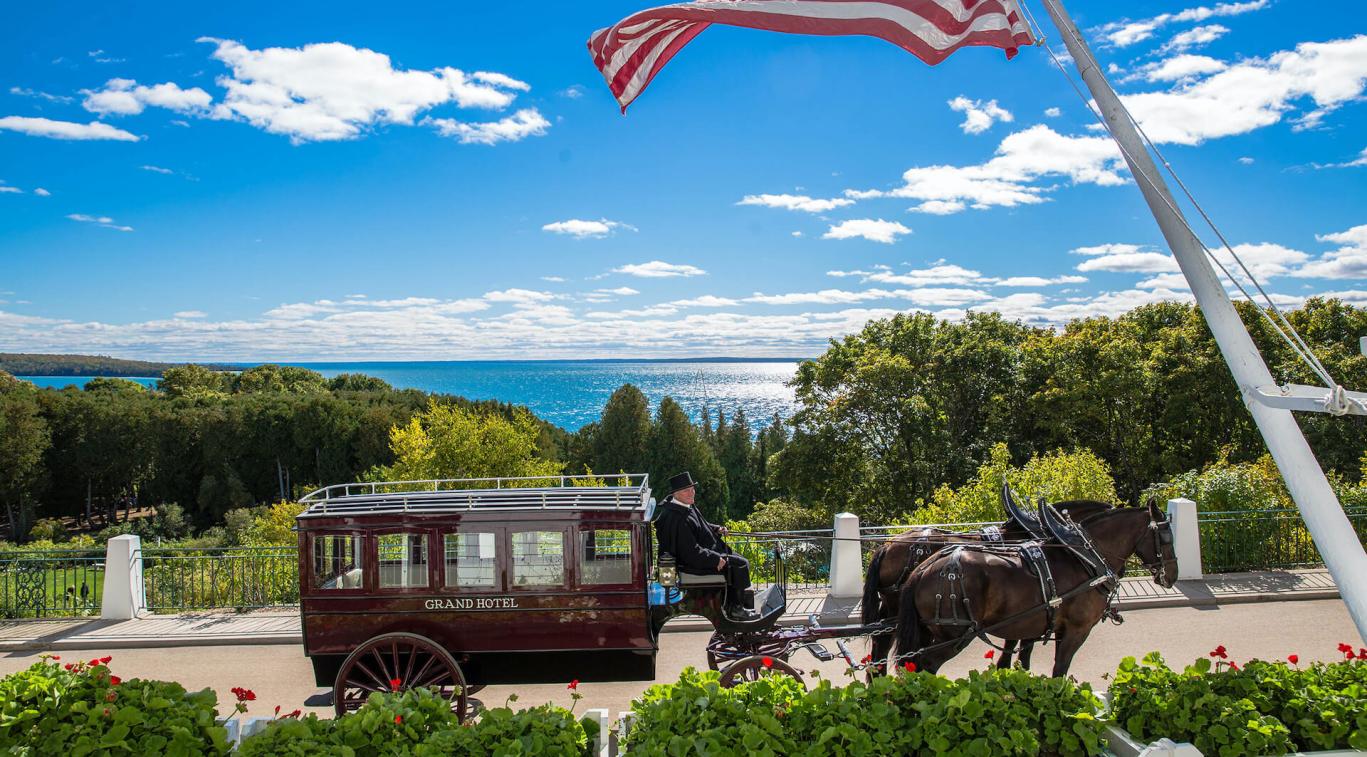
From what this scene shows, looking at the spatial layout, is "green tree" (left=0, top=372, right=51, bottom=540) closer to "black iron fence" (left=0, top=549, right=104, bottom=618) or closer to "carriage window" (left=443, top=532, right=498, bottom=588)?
"black iron fence" (left=0, top=549, right=104, bottom=618)

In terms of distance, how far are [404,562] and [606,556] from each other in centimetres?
180

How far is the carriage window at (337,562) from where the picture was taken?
7914 mm

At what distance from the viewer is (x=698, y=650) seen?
10.6 m

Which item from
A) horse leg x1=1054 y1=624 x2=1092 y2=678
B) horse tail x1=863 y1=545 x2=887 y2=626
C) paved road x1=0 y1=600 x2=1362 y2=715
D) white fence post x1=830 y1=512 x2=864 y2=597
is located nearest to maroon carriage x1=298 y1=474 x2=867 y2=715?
horse tail x1=863 y1=545 x2=887 y2=626

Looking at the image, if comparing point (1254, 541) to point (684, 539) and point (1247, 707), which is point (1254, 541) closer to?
point (1247, 707)

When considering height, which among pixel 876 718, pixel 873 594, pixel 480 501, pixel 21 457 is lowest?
pixel 21 457

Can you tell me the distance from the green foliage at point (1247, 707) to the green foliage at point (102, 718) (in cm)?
530

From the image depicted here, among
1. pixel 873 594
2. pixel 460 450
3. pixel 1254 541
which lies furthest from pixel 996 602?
pixel 460 450

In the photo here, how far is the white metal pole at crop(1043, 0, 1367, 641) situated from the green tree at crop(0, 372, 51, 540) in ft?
235

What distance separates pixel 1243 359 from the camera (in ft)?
17.0

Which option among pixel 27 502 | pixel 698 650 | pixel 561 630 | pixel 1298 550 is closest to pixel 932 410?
pixel 1298 550

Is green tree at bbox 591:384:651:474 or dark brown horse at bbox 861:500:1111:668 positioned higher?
dark brown horse at bbox 861:500:1111:668

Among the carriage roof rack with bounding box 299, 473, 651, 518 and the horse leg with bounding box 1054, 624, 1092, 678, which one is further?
the horse leg with bounding box 1054, 624, 1092, 678

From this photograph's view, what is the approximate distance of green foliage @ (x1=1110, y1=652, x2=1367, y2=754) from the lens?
4.91 metres
